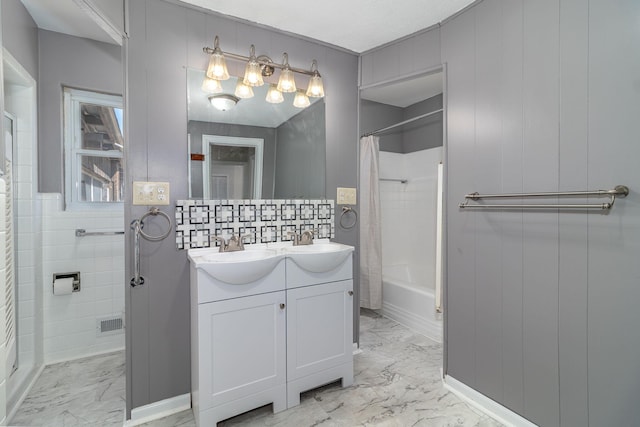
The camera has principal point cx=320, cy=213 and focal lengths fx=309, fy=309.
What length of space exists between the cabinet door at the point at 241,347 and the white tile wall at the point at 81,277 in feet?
4.58

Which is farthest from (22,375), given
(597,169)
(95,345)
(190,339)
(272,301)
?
(597,169)

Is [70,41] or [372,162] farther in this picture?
[372,162]

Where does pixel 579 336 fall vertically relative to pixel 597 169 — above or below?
below

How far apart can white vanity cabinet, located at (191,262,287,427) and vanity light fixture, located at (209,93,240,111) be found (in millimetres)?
1057

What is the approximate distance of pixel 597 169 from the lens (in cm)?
133

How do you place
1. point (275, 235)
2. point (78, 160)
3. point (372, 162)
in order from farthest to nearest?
point (372, 162) < point (78, 160) < point (275, 235)

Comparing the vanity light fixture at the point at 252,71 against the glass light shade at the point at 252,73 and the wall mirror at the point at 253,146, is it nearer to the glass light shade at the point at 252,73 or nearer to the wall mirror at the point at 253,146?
the glass light shade at the point at 252,73

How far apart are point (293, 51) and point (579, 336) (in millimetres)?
2326

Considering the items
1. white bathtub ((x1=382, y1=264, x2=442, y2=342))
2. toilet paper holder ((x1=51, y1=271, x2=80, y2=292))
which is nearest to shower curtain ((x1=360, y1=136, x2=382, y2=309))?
white bathtub ((x1=382, y1=264, x2=442, y2=342))

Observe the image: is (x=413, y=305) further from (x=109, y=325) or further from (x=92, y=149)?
(x=92, y=149)

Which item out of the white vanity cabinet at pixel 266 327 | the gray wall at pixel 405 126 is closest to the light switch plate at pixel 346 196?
the white vanity cabinet at pixel 266 327

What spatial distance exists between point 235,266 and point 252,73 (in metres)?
1.22

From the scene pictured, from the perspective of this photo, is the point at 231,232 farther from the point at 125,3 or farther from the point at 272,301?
the point at 125,3

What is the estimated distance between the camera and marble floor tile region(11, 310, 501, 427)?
1.71 meters
